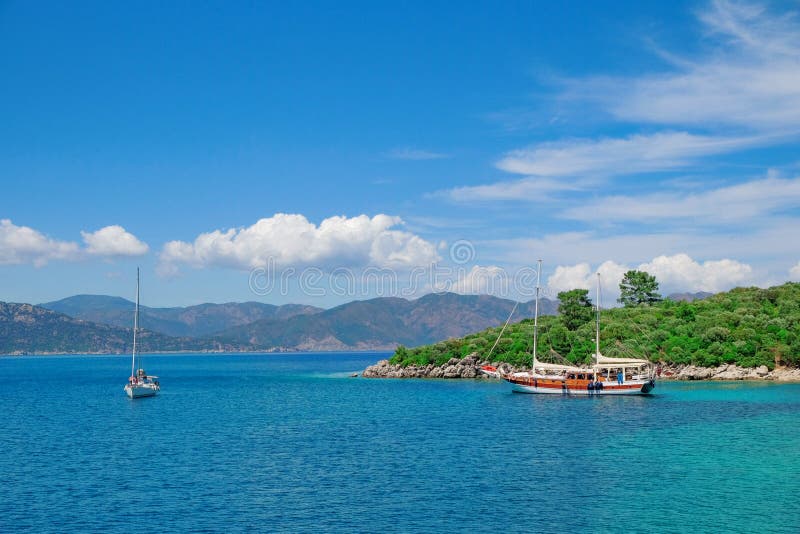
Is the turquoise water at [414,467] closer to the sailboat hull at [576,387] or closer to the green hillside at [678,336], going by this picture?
the sailboat hull at [576,387]

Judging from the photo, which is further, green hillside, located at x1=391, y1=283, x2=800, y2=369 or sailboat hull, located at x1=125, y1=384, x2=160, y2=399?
green hillside, located at x1=391, y1=283, x2=800, y2=369

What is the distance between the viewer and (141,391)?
11200 cm

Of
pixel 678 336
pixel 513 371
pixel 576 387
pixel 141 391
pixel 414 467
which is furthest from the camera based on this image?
pixel 678 336

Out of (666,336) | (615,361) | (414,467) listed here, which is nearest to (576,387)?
(615,361)

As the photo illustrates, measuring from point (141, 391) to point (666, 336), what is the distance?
326 ft

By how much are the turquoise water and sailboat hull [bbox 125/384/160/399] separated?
50.4 feet

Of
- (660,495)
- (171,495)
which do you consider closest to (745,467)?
(660,495)

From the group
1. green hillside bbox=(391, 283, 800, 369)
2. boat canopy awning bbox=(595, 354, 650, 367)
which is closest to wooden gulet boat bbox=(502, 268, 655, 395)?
boat canopy awning bbox=(595, 354, 650, 367)

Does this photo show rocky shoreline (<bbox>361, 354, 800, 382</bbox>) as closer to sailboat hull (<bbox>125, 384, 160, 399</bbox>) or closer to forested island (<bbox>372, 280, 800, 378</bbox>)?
forested island (<bbox>372, 280, 800, 378</bbox>)

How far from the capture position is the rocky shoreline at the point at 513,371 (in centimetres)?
12262

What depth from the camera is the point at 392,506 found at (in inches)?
1578

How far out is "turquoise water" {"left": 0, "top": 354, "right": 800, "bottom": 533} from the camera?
37.8 meters

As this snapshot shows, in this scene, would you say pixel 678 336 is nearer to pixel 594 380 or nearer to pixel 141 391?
pixel 594 380

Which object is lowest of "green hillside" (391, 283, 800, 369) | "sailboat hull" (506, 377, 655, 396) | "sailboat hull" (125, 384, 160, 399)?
"sailboat hull" (125, 384, 160, 399)
